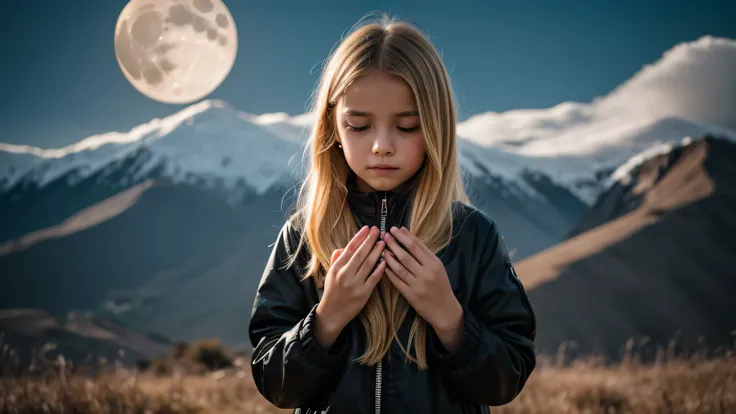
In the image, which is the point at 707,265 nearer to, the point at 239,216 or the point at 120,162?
the point at 239,216

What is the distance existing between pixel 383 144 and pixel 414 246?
1.00 feet

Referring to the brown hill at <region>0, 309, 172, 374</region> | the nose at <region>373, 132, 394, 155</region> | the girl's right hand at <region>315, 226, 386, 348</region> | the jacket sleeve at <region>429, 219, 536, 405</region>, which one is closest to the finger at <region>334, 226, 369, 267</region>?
the girl's right hand at <region>315, 226, 386, 348</region>

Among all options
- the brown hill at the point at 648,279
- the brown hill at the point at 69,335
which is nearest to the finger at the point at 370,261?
the brown hill at the point at 648,279

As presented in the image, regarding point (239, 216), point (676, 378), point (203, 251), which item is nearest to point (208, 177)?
point (239, 216)

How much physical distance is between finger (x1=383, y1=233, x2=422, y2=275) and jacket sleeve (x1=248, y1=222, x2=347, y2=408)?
28 centimetres

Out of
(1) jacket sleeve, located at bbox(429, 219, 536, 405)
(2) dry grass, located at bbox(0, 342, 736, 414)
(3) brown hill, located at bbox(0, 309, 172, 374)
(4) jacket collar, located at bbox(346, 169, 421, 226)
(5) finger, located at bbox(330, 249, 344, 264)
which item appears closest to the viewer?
(1) jacket sleeve, located at bbox(429, 219, 536, 405)

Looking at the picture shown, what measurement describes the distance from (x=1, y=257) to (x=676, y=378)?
166 feet

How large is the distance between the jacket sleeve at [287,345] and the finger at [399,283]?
24 centimetres

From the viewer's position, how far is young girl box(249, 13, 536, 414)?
164 cm

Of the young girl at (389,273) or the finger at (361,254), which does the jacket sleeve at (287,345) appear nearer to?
the young girl at (389,273)

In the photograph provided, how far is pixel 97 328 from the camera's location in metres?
27.0

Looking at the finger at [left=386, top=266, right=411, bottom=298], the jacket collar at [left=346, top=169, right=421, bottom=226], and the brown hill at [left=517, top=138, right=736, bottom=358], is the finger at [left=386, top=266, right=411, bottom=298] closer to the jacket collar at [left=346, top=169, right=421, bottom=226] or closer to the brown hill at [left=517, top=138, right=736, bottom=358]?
the jacket collar at [left=346, top=169, right=421, bottom=226]

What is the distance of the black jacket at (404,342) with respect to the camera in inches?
64.2

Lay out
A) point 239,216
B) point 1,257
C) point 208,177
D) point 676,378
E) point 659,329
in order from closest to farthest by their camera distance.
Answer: point 676,378 < point 659,329 < point 1,257 < point 239,216 < point 208,177
